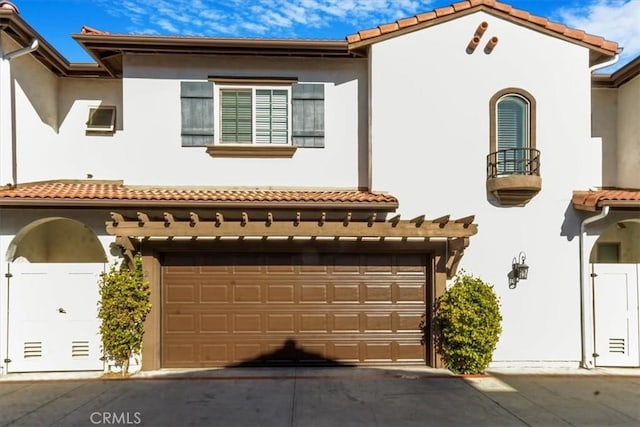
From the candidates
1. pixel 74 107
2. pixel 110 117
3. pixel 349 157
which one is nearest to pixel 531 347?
pixel 349 157

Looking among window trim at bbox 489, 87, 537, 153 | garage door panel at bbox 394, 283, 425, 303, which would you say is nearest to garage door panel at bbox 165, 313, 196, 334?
garage door panel at bbox 394, 283, 425, 303

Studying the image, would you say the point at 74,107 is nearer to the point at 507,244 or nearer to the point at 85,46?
the point at 85,46

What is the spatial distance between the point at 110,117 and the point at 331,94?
5306 mm

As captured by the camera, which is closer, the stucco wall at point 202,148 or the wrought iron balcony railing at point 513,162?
the wrought iron balcony railing at point 513,162

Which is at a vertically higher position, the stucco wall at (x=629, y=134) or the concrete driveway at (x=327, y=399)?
the stucco wall at (x=629, y=134)

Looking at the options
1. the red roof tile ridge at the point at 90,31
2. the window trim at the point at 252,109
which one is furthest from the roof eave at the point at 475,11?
the red roof tile ridge at the point at 90,31

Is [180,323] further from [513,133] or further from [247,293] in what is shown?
[513,133]

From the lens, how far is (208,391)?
6508 millimetres

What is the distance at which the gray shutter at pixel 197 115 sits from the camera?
8273 millimetres

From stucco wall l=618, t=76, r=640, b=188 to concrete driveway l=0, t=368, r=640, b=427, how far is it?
4255mm

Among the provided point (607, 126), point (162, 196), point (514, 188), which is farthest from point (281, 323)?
point (607, 126)

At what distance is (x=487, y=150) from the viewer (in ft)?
25.8

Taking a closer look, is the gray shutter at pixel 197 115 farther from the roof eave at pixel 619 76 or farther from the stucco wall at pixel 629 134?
the stucco wall at pixel 629 134

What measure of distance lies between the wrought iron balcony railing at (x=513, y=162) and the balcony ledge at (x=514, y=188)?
0.22 meters
